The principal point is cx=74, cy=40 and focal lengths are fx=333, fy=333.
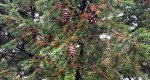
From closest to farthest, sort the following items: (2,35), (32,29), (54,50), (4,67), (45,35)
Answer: (54,50), (45,35), (32,29), (4,67), (2,35)

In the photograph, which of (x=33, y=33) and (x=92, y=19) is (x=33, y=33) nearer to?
(x=33, y=33)

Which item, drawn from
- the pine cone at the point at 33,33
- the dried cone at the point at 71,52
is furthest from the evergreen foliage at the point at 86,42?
the pine cone at the point at 33,33

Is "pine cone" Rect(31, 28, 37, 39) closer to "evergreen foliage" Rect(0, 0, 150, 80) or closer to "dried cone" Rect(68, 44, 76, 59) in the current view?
"evergreen foliage" Rect(0, 0, 150, 80)

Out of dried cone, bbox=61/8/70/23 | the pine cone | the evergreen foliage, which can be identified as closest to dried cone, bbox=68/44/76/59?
the evergreen foliage

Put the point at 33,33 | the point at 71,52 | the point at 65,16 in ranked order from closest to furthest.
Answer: the point at 71,52, the point at 65,16, the point at 33,33

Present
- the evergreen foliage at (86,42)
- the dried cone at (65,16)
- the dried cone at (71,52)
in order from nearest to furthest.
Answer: the dried cone at (71,52)
the evergreen foliage at (86,42)
the dried cone at (65,16)

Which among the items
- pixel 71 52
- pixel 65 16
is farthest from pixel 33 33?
pixel 71 52

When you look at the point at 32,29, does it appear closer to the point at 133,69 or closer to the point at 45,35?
the point at 45,35

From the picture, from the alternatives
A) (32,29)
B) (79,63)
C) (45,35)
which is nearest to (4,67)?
(32,29)

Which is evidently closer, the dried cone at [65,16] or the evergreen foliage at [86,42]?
the evergreen foliage at [86,42]

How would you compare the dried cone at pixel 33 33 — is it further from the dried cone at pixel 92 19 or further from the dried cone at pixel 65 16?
the dried cone at pixel 92 19

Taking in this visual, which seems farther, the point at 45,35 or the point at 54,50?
the point at 45,35
